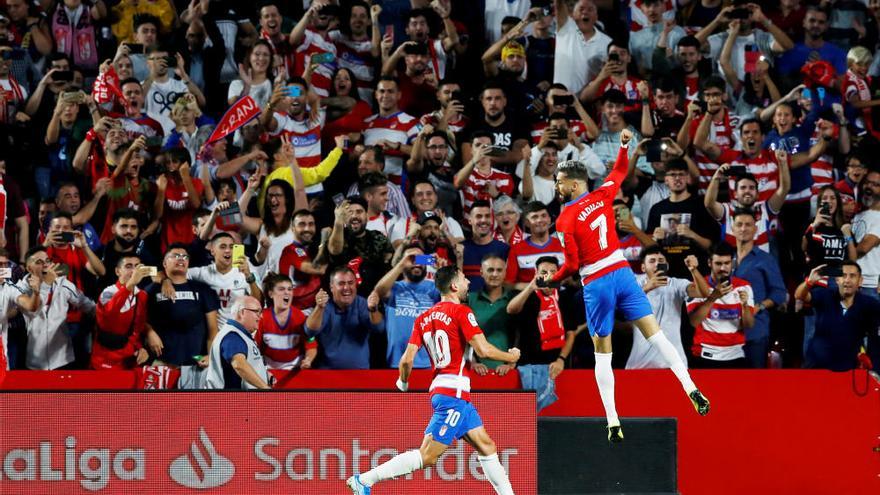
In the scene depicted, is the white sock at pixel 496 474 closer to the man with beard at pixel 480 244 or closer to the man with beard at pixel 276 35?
the man with beard at pixel 480 244

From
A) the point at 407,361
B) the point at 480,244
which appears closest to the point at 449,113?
the point at 480,244

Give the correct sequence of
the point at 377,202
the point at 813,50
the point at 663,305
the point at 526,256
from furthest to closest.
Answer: the point at 813,50
the point at 377,202
the point at 526,256
the point at 663,305

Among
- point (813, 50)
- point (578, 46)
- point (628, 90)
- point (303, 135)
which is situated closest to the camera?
point (303, 135)

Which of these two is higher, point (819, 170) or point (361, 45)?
point (361, 45)

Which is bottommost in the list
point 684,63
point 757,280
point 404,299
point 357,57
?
point 404,299

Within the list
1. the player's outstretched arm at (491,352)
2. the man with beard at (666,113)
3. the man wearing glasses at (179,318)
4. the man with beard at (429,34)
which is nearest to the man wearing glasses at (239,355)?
the man wearing glasses at (179,318)

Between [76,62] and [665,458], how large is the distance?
909cm

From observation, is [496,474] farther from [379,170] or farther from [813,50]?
[813,50]

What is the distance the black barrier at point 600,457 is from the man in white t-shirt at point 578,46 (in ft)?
18.6

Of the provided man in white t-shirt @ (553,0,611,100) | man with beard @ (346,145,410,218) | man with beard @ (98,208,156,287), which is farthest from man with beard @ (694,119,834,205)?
man with beard @ (98,208,156,287)

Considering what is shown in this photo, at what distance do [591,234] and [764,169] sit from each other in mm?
5681

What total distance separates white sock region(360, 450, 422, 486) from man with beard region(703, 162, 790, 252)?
5.35 meters

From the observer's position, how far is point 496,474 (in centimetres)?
1040

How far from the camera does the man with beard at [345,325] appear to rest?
515 inches
